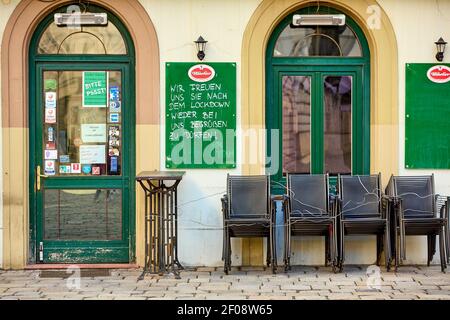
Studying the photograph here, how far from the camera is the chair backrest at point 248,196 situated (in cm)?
848

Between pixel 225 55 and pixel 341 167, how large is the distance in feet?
6.38

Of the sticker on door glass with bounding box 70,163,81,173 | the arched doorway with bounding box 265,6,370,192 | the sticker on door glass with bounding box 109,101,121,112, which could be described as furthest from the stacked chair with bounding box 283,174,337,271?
the sticker on door glass with bounding box 70,163,81,173

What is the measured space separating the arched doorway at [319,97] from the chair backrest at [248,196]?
447mm

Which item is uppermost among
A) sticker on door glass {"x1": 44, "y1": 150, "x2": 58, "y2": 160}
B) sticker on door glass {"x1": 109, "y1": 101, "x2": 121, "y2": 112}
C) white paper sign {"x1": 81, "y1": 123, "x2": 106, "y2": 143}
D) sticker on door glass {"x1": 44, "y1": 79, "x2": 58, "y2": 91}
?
sticker on door glass {"x1": 44, "y1": 79, "x2": 58, "y2": 91}

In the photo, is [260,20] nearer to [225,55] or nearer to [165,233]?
[225,55]

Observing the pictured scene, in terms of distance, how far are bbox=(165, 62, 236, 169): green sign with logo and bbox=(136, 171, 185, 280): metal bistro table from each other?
0.39 meters

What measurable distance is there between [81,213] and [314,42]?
3446 mm

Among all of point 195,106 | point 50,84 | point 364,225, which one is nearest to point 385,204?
point 364,225

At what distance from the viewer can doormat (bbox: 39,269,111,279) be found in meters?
8.34

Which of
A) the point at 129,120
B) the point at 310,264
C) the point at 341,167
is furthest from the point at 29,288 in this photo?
the point at 341,167

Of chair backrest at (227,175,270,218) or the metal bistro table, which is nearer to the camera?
the metal bistro table

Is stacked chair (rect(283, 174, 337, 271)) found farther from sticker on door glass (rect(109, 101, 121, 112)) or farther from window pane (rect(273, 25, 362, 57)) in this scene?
sticker on door glass (rect(109, 101, 121, 112))

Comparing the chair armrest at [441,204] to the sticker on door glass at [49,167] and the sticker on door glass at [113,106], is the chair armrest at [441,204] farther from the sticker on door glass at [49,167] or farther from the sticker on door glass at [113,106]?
the sticker on door glass at [49,167]

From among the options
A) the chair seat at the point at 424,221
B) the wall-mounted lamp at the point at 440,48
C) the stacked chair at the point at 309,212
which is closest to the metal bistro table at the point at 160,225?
the stacked chair at the point at 309,212
